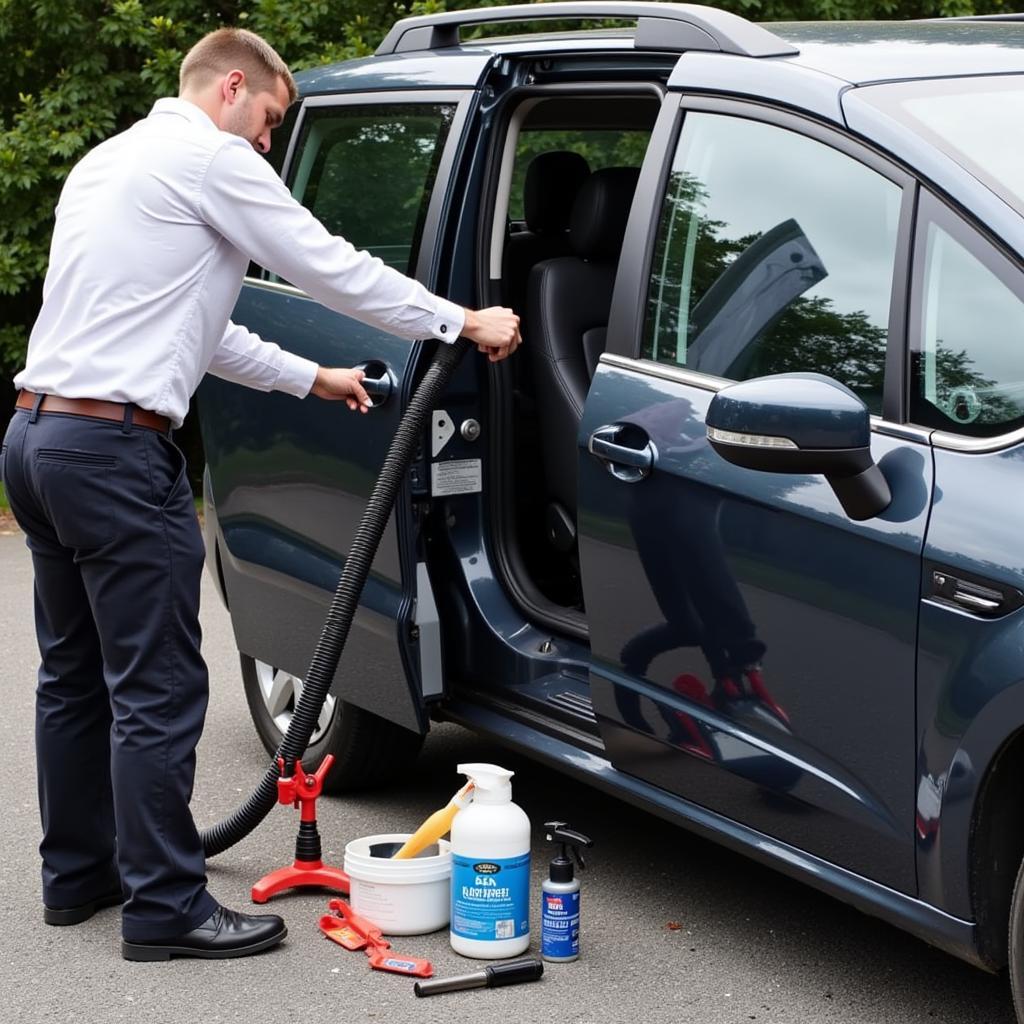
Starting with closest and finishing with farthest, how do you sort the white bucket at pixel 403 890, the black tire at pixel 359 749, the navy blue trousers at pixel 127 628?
the navy blue trousers at pixel 127 628, the white bucket at pixel 403 890, the black tire at pixel 359 749

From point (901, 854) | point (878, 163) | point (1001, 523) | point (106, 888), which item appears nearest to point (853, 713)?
point (901, 854)

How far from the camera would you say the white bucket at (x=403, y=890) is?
12.9 ft

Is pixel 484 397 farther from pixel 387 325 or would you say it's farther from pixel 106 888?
pixel 106 888

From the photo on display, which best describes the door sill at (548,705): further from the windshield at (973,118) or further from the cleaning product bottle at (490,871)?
the windshield at (973,118)

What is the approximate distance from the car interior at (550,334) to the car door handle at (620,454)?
767 mm

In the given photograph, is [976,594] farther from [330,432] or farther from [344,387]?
[330,432]

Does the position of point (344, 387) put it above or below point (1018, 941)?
above

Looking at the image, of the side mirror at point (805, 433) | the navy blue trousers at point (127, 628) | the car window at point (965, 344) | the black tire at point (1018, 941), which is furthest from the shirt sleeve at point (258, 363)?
the black tire at point (1018, 941)

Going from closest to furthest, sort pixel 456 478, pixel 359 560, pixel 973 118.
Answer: pixel 973 118, pixel 359 560, pixel 456 478

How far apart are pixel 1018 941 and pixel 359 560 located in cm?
174

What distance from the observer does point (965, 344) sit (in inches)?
120

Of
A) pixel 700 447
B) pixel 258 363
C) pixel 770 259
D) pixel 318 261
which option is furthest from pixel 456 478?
pixel 770 259

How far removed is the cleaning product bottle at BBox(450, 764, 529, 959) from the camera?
377 cm

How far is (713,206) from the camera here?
3578 millimetres
